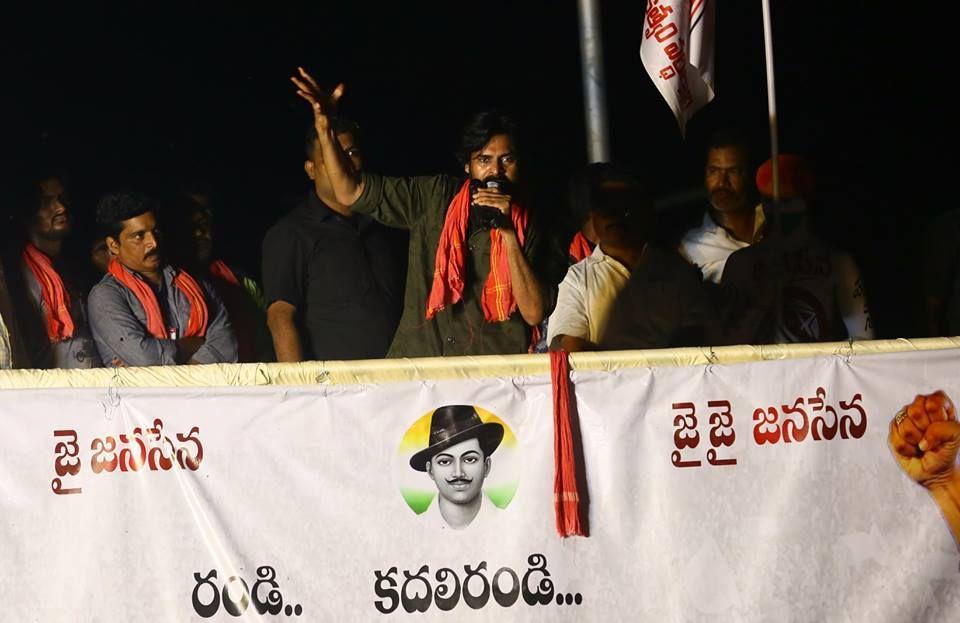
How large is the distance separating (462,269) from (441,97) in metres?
0.83

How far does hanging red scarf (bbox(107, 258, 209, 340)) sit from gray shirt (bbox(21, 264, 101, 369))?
9.2 inches

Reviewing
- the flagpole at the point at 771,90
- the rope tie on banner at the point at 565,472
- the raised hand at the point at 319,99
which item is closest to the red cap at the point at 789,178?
the flagpole at the point at 771,90

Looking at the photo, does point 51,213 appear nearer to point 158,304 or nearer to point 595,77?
point 158,304

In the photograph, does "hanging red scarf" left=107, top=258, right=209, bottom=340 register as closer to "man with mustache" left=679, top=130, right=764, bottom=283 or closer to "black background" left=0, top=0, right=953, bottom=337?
"black background" left=0, top=0, right=953, bottom=337

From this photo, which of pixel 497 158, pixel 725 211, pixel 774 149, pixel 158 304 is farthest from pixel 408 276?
pixel 774 149

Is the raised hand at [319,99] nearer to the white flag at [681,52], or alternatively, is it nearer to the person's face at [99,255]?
the person's face at [99,255]

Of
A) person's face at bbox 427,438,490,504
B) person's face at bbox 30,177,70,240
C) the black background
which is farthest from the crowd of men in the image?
person's face at bbox 427,438,490,504

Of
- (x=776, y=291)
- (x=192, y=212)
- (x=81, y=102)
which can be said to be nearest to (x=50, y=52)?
(x=81, y=102)

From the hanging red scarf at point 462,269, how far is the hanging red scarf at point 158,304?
893 mm

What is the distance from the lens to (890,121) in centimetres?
591

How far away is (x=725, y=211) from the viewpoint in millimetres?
5484

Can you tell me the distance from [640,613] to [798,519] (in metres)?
0.62

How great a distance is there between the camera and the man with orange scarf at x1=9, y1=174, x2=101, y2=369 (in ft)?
16.3

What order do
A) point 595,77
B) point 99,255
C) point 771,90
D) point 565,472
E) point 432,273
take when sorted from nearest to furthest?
point 565,472 → point 771,90 → point 99,255 → point 432,273 → point 595,77
